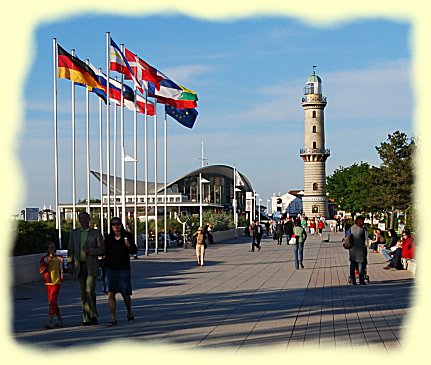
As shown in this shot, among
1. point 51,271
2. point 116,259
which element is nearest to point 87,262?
point 116,259

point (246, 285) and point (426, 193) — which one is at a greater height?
point (426, 193)

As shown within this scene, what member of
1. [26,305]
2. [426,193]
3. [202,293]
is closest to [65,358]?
[426,193]

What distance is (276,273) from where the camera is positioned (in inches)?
982

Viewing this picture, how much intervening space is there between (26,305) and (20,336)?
177 inches

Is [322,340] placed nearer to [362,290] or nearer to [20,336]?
[20,336]

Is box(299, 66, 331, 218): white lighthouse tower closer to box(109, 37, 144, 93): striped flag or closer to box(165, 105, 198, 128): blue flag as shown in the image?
box(165, 105, 198, 128): blue flag

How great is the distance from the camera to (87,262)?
1285cm

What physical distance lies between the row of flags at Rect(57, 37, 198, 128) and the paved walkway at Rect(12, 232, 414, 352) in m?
7.93

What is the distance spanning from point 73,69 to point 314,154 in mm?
107230

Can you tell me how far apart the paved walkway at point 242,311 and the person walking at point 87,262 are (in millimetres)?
312

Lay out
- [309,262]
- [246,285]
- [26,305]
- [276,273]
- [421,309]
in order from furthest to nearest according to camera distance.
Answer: [309,262] → [276,273] → [246,285] → [26,305] → [421,309]

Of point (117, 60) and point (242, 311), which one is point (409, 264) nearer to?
→ point (242, 311)

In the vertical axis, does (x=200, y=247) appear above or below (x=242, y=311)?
above

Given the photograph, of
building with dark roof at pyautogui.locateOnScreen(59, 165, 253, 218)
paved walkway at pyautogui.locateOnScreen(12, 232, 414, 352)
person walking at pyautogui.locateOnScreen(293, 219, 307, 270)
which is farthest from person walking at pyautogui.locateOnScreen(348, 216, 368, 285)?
building with dark roof at pyautogui.locateOnScreen(59, 165, 253, 218)
